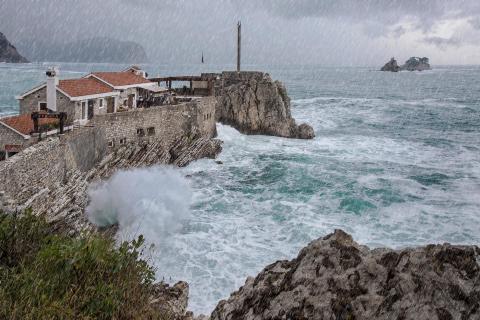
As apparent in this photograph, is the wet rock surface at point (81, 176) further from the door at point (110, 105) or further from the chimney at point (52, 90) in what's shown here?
the chimney at point (52, 90)

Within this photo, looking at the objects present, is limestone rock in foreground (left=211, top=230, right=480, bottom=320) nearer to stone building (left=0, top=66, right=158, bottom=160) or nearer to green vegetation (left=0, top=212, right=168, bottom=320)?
green vegetation (left=0, top=212, right=168, bottom=320)

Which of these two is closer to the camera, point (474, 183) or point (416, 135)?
point (474, 183)

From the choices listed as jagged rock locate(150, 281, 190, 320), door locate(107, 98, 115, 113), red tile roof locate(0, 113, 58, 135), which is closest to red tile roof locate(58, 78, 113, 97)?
door locate(107, 98, 115, 113)

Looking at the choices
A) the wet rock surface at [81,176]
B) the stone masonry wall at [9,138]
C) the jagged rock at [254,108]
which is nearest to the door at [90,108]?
the wet rock surface at [81,176]

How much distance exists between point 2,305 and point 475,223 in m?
22.9

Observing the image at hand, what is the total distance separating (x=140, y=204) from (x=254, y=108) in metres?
27.4

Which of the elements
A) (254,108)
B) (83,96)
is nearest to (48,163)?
(83,96)

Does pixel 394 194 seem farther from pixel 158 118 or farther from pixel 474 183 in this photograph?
pixel 158 118

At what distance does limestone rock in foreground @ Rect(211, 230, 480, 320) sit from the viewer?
436cm

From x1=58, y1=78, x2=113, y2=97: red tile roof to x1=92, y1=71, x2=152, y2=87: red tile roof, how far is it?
870 millimetres

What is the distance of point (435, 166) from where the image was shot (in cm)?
3653

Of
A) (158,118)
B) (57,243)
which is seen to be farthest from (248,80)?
(57,243)

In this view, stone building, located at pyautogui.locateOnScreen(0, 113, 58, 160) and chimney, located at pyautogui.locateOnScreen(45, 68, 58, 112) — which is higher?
chimney, located at pyautogui.locateOnScreen(45, 68, 58, 112)

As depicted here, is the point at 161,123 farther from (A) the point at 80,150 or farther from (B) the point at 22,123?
(B) the point at 22,123
